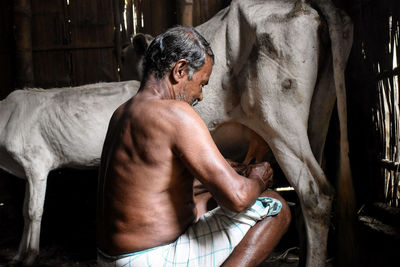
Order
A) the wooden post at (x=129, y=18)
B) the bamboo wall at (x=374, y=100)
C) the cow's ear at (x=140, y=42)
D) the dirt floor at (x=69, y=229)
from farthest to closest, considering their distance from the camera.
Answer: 1. the wooden post at (x=129, y=18)
2. the cow's ear at (x=140, y=42)
3. the dirt floor at (x=69, y=229)
4. the bamboo wall at (x=374, y=100)

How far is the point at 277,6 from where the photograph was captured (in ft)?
9.95

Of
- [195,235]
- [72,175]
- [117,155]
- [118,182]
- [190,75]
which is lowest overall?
[72,175]

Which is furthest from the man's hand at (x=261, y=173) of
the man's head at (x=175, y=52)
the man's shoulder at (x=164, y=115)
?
the man's head at (x=175, y=52)

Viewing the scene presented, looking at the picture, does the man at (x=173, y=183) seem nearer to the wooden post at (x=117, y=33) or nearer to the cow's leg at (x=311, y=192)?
the cow's leg at (x=311, y=192)

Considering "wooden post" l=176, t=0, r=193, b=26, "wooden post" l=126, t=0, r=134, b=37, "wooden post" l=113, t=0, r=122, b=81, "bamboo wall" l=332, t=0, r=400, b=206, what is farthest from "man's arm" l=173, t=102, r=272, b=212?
"wooden post" l=126, t=0, r=134, b=37

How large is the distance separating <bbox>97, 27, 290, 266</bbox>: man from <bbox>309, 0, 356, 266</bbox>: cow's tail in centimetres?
116

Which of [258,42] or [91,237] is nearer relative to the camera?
[258,42]

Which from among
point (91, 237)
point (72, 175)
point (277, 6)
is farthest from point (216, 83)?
point (72, 175)

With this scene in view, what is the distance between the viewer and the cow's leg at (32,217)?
341cm

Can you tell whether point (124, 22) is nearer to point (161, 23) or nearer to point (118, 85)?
point (161, 23)

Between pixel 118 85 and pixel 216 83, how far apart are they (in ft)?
3.63

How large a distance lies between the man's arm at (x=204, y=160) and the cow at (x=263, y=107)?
1414 millimetres

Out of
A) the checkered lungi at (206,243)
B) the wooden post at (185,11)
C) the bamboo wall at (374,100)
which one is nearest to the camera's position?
the checkered lungi at (206,243)

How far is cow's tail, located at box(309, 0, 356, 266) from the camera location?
9.04 feet
